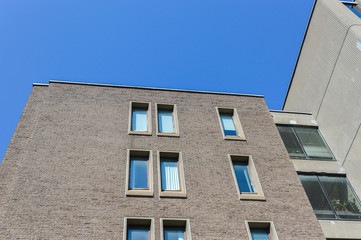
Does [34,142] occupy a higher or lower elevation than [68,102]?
lower

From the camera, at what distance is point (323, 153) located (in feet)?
74.3

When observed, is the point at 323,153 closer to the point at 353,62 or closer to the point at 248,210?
the point at 353,62

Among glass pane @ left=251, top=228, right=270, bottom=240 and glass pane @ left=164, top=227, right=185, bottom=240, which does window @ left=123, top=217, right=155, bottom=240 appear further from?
glass pane @ left=251, top=228, right=270, bottom=240

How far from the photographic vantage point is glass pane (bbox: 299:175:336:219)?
61.2ft

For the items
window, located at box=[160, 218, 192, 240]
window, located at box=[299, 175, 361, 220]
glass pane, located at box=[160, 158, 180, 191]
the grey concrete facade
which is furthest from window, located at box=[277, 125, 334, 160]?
window, located at box=[160, 218, 192, 240]

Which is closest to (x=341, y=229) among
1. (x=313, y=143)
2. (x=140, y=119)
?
(x=313, y=143)

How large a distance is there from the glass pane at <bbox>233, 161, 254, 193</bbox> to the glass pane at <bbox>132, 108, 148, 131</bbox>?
4894mm

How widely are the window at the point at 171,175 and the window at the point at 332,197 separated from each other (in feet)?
21.9

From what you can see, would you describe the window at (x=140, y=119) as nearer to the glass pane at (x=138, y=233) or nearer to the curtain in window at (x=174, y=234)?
the glass pane at (x=138, y=233)

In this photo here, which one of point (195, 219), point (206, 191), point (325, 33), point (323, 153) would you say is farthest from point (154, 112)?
point (325, 33)

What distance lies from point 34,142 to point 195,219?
799cm

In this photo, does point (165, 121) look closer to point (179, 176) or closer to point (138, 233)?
point (179, 176)

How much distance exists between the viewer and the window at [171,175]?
16.5 m

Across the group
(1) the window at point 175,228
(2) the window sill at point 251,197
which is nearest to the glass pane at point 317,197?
(2) the window sill at point 251,197
